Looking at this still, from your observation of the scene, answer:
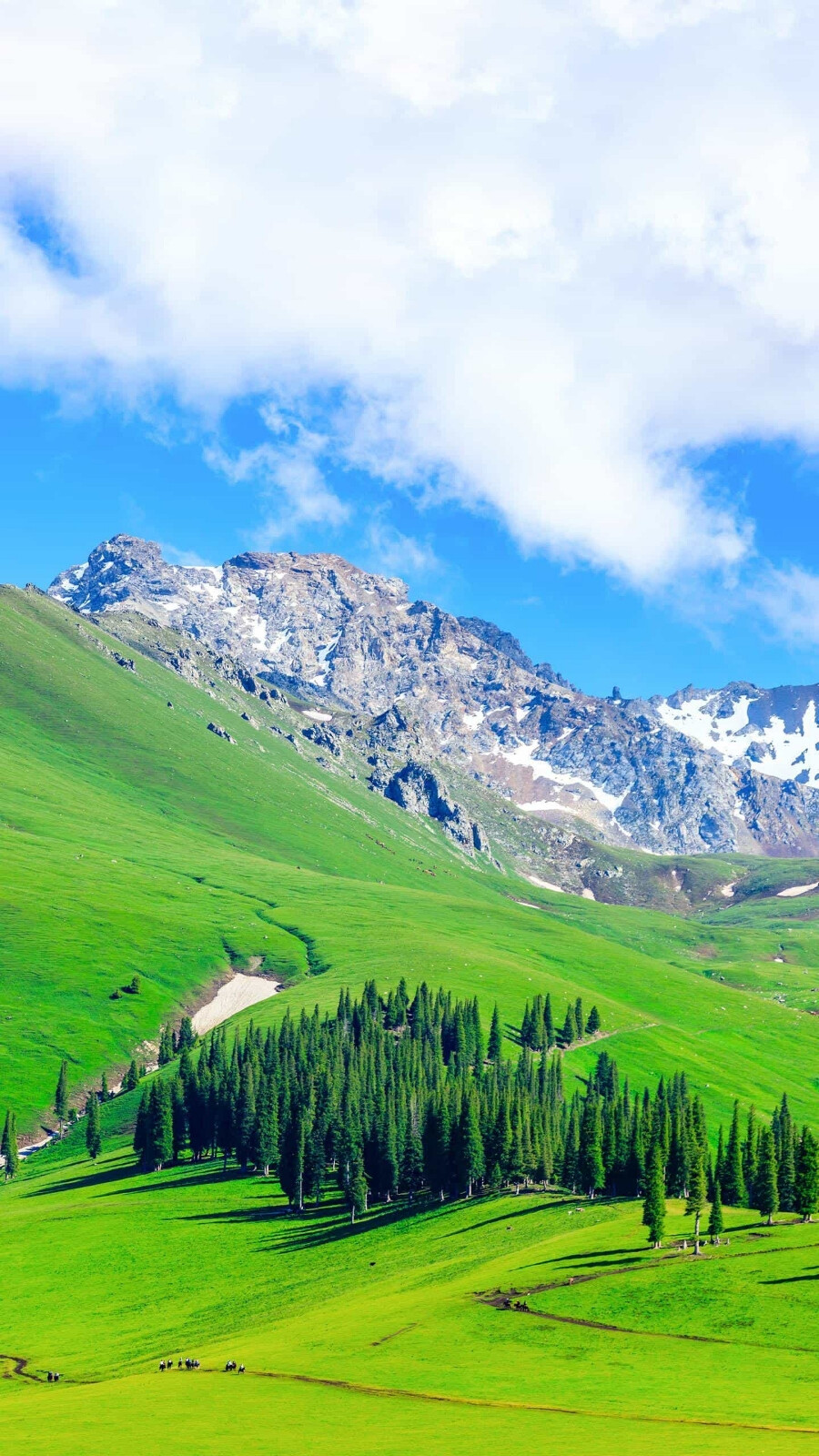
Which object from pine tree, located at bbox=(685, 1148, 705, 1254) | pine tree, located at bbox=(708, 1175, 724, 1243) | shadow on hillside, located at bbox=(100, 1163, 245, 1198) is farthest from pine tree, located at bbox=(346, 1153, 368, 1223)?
pine tree, located at bbox=(708, 1175, 724, 1243)

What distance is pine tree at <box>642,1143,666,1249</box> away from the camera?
109m

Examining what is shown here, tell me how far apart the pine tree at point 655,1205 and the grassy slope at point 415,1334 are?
7.24ft

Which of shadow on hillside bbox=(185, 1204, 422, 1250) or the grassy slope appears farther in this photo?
shadow on hillside bbox=(185, 1204, 422, 1250)

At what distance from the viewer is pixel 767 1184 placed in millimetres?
117500

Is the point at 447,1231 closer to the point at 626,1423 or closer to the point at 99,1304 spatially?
the point at 99,1304

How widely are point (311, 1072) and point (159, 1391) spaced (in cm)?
11473

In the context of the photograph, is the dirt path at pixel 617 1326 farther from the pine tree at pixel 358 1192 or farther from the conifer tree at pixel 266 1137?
the conifer tree at pixel 266 1137

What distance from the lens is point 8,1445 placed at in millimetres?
70812

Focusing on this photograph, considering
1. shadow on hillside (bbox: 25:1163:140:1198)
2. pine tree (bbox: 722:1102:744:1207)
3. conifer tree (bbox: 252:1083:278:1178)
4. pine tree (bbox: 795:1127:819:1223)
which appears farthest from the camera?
shadow on hillside (bbox: 25:1163:140:1198)

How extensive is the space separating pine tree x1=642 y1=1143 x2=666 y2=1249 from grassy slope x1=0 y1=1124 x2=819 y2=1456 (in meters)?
2.21

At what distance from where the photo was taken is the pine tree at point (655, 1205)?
359 ft

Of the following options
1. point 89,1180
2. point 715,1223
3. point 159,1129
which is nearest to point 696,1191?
point 715,1223

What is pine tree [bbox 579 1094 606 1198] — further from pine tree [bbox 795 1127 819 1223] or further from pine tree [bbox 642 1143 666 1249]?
pine tree [bbox 795 1127 819 1223]

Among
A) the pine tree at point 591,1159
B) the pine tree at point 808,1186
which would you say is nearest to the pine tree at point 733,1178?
the pine tree at point 808,1186
